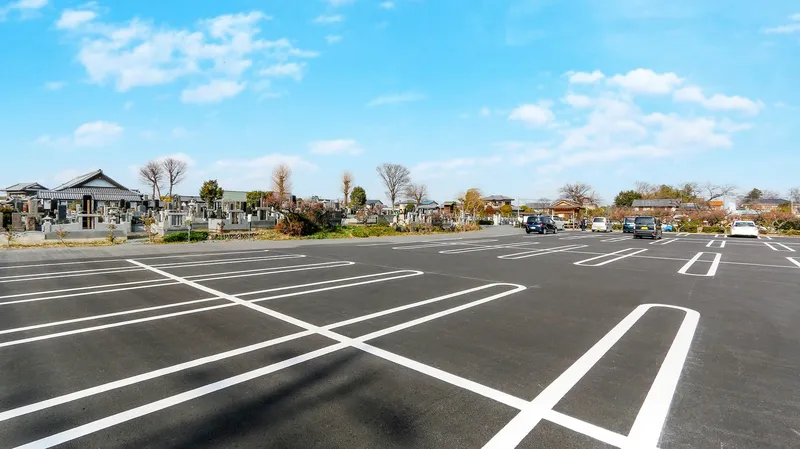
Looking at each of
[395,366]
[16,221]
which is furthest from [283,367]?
[16,221]

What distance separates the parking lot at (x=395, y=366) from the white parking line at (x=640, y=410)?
0.02 meters

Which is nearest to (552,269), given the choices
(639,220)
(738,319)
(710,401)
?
(738,319)

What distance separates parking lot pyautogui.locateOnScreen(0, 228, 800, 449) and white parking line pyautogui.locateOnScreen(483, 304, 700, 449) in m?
0.02

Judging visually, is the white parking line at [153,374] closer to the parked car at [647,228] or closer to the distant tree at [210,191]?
the parked car at [647,228]

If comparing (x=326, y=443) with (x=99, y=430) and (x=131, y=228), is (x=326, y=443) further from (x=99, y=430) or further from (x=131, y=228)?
(x=131, y=228)

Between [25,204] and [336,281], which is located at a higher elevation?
[25,204]

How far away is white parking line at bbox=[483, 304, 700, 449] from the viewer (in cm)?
230

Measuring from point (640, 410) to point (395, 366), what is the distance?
195 cm

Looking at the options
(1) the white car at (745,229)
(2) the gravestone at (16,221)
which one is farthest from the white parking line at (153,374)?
(1) the white car at (745,229)

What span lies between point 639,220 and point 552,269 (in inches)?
757

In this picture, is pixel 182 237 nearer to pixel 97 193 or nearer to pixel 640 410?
pixel 640 410

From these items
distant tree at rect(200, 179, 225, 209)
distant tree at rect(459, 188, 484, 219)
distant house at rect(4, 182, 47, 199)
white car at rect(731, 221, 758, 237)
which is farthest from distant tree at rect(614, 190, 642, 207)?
distant house at rect(4, 182, 47, 199)

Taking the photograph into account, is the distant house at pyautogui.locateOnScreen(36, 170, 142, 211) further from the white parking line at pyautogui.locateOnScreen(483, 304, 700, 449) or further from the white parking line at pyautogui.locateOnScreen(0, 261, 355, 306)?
the white parking line at pyautogui.locateOnScreen(483, 304, 700, 449)

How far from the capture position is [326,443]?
2217 millimetres
